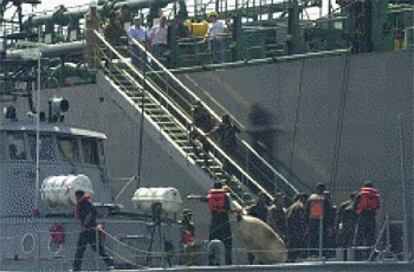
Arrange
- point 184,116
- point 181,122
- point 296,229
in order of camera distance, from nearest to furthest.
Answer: point 296,229 → point 184,116 → point 181,122

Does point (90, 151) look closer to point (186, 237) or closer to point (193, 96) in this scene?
point (186, 237)

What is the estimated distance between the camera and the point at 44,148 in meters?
25.9

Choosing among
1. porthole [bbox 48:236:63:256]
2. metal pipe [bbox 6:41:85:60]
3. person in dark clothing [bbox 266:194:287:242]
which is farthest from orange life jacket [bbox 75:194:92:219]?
metal pipe [bbox 6:41:85:60]

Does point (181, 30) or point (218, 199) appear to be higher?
point (181, 30)

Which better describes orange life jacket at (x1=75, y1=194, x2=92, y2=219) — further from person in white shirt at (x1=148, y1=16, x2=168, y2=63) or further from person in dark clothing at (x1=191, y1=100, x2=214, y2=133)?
person in white shirt at (x1=148, y1=16, x2=168, y2=63)

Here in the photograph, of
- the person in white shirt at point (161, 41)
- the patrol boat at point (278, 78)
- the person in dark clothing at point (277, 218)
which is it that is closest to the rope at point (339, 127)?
the patrol boat at point (278, 78)

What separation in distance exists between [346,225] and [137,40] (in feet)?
29.9

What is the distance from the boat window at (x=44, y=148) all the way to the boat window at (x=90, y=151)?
714 millimetres

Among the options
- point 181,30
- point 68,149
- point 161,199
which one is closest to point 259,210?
point 161,199

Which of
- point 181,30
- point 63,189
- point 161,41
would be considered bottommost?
point 63,189

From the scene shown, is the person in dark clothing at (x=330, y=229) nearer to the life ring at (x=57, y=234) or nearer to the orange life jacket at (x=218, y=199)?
the orange life jacket at (x=218, y=199)

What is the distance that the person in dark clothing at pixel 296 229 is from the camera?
2452 cm

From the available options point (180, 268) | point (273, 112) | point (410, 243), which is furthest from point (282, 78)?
point (180, 268)

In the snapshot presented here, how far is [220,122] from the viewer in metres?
28.8
